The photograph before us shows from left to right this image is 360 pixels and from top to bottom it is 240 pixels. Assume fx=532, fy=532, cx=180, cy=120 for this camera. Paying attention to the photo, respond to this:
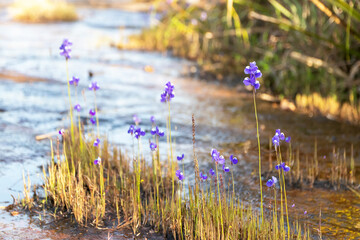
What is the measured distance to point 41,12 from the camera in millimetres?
18188

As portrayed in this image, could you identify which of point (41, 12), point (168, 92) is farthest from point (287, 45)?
point (41, 12)

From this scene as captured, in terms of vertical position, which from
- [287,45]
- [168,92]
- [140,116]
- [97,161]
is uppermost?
[287,45]

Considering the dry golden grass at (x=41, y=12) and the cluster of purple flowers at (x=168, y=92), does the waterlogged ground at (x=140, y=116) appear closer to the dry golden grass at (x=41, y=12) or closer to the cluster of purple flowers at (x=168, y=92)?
the cluster of purple flowers at (x=168, y=92)

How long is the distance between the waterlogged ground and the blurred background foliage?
558 millimetres

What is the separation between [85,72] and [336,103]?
459cm

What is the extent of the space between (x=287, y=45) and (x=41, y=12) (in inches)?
478

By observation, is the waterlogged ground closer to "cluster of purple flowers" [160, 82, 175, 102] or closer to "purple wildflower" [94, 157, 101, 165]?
"purple wildflower" [94, 157, 101, 165]

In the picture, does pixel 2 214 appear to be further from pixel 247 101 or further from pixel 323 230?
pixel 247 101

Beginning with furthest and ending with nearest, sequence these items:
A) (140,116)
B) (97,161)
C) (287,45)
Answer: (287,45), (140,116), (97,161)

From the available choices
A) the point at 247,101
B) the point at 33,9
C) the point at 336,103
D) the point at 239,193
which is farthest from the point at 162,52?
the point at 239,193

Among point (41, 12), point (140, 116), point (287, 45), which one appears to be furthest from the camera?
point (41, 12)

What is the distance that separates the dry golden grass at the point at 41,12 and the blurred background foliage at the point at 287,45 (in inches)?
300

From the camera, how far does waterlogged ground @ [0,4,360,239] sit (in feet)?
12.8

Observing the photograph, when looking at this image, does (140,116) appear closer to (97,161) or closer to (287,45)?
(287,45)
